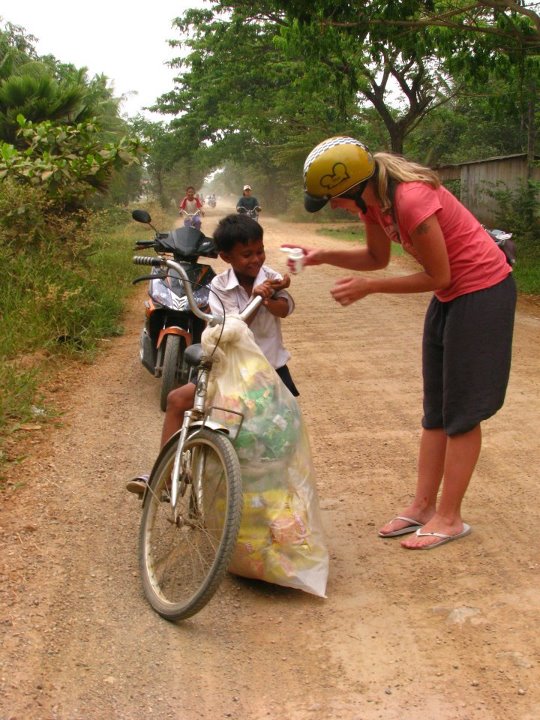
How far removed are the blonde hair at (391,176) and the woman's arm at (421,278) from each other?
18 centimetres

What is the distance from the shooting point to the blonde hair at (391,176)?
3216 mm

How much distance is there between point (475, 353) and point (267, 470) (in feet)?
3.30

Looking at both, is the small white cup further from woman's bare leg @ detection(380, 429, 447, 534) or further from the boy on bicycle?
woman's bare leg @ detection(380, 429, 447, 534)

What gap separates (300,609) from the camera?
318 centimetres

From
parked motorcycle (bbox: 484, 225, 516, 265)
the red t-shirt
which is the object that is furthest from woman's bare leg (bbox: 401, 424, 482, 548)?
parked motorcycle (bbox: 484, 225, 516, 265)

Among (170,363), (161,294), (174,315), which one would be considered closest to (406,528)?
(170,363)

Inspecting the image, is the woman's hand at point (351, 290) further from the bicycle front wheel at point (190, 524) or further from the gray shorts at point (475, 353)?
the bicycle front wheel at point (190, 524)

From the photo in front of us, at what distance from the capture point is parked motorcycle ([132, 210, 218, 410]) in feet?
19.6

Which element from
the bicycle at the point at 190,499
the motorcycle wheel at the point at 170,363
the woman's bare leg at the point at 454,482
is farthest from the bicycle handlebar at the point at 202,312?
the motorcycle wheel at the point at 170,363

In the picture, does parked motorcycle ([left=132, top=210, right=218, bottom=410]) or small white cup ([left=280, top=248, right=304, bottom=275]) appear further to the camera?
parked motorcycle ([left=132, top=210, right=218, bottom=410])

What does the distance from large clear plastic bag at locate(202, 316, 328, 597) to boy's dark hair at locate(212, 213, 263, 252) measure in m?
0.45

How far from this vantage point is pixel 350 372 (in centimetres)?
682

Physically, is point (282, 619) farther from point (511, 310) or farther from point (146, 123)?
point (146, 123)

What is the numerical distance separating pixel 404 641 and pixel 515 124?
981 inches
